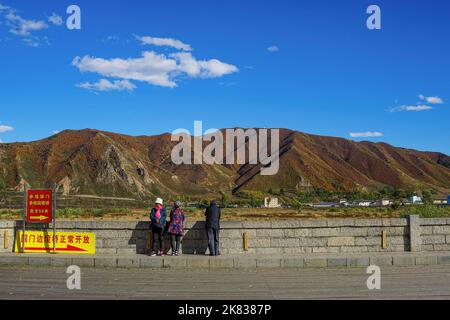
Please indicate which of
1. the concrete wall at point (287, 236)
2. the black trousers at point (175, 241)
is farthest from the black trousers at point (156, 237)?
the concrete wall at point (287, 236)

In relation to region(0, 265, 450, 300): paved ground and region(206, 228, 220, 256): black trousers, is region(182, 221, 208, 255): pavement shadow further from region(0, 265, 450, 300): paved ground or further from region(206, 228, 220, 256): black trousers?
region(0, 265, 450, 300): paved ground

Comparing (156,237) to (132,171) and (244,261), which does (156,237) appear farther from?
(132,171)

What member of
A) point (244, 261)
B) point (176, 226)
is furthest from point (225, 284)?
point (176, 226)

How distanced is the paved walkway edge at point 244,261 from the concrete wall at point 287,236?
1073mm

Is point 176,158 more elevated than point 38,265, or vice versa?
point 176,158

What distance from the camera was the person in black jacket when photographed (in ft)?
49.9

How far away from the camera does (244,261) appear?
1453 cm

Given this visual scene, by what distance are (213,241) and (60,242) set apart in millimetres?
5342

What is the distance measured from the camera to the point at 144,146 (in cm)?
18725

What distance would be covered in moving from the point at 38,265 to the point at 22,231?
2225 millimetres

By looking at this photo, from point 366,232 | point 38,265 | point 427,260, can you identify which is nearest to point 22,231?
point 38,265

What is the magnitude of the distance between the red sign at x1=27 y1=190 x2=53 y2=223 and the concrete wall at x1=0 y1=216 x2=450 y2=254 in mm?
574
